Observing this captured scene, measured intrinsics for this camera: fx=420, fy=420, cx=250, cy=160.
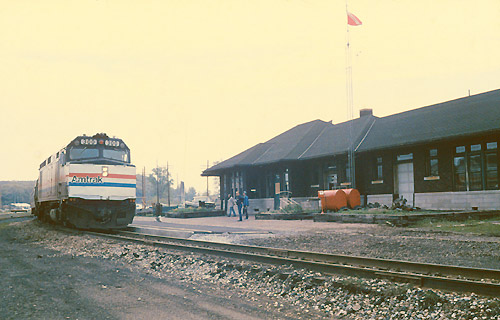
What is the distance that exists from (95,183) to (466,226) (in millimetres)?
14177

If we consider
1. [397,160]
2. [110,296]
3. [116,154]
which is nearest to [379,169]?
[397,160]

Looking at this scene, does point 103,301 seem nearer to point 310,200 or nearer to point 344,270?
point 344,270

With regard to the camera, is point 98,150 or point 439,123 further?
point 439,123

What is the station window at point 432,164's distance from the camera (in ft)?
70.0

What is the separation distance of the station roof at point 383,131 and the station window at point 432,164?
1.01 meters

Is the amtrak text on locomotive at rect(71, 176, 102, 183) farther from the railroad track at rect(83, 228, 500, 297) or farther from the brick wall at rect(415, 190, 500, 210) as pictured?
the brick wall at rect(415, 190, 500, 210)

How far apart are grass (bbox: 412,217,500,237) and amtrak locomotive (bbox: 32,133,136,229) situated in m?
11.9

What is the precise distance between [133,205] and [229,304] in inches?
519

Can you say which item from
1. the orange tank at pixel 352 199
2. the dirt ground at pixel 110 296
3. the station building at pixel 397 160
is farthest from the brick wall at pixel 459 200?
the dirt ground at pixel 110 296

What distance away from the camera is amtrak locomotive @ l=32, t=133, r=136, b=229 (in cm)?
1677

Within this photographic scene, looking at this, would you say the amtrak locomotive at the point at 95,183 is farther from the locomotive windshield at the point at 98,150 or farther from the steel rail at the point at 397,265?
the steel rail at the point at 397,265

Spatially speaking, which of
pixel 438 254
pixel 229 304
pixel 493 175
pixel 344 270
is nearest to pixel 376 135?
pixel 493 175

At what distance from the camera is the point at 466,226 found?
14.8 metres

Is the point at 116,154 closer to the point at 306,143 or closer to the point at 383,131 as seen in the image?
the point at 383,131
